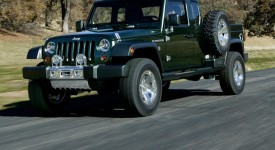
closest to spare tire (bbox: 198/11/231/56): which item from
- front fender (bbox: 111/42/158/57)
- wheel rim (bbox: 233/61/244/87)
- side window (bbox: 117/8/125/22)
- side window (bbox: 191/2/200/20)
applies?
side window (bbox: 191/2/200/20)

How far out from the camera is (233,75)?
34.8ft

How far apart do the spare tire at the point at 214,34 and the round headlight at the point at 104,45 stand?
104 inches

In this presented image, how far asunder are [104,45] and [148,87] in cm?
96

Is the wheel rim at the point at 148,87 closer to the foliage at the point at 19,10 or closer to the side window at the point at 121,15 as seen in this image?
the side window at the point at 121,15

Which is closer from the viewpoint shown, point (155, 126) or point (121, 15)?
point (155, 126)

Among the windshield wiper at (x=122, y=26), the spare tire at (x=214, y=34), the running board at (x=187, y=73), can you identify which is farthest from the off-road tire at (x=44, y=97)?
the spare tire at (x=214, y=34)

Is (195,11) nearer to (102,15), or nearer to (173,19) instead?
(173,19)

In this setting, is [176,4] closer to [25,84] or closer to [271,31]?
[25,84]

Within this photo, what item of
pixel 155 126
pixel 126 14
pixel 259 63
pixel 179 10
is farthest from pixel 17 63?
pixel 155 126

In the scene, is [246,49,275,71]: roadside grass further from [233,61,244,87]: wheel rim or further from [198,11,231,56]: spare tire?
[198,11,231,56]: spare tire

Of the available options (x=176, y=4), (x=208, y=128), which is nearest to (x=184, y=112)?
(x=208, y=128)

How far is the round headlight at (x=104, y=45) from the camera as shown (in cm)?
758

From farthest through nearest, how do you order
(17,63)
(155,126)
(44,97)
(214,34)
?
(17,63) < (214,34) < (44,97) < (155,126)

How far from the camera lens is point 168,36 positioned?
8664 mm
